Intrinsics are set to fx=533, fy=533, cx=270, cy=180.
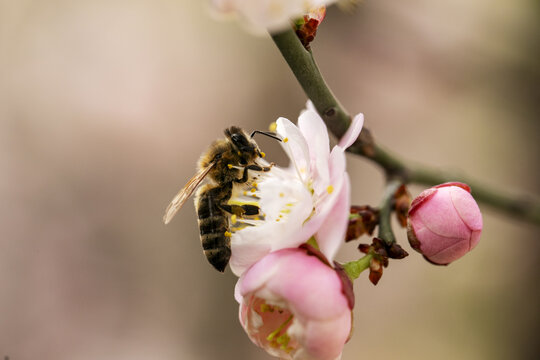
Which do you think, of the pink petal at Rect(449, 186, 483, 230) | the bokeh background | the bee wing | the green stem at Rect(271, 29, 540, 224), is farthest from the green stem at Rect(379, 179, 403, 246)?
the bokeh background

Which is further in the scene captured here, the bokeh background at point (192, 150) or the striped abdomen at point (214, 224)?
the bokeh background at point (192, 150)

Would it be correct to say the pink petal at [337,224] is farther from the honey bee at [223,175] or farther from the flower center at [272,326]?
the honey bee at [223,175]

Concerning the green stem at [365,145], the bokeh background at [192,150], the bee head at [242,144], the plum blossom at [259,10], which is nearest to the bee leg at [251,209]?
the bee head at [242,144]

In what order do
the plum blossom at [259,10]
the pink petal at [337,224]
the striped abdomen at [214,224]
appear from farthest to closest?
the striped abdomen at [214,224] < the pink petal at [337,224] < the plum blossom at [259,10]

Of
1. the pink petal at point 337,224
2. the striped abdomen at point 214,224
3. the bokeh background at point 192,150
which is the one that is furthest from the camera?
the bokeh background at point 192,150

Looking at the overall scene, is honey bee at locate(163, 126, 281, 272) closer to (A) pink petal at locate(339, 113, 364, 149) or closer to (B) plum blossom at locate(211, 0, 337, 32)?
(A) pink petal at locate(339, 113, 364, 149)

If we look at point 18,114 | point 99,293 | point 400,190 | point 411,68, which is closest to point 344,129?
point 400,190

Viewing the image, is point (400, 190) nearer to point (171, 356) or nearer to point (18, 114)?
point (171, 356)

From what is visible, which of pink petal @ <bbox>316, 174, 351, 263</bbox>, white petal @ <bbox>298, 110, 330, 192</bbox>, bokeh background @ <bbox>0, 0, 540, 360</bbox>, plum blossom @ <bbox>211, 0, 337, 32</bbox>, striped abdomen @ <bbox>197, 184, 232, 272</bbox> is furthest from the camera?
bokeh background @ <bbox>0, 0, 540, 360</bbox>
